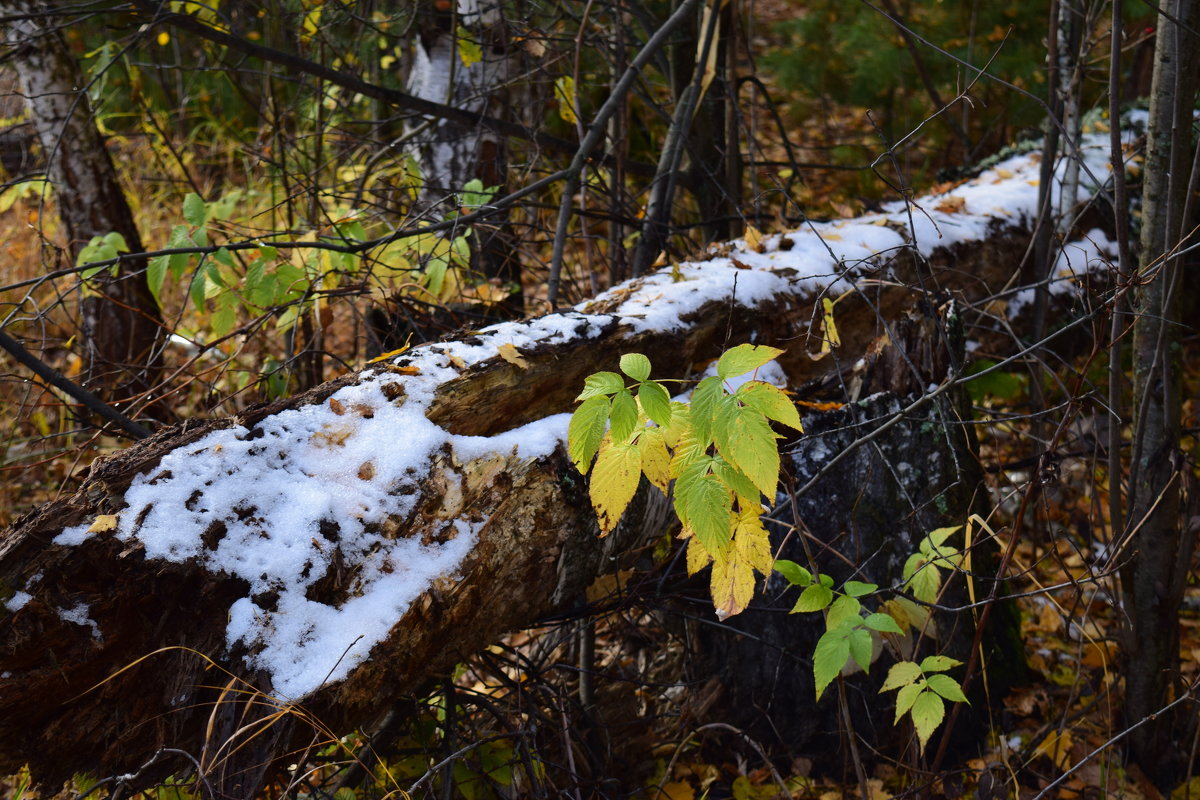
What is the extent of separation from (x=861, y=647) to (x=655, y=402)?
62cm

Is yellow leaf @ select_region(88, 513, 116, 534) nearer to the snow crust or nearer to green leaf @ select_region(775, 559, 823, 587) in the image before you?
the snow crust

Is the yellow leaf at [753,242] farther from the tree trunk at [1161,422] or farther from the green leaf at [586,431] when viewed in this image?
the green leaf at [586,431]

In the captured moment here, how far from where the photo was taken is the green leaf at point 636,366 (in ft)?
4.80

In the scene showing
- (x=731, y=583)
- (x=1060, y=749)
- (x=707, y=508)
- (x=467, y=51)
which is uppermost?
(x=467, y=51)

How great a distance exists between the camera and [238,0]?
354 cm

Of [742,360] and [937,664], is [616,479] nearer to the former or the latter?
[742,360]

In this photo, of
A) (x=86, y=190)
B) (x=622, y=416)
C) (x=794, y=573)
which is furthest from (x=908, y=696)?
(x=86, y=190)

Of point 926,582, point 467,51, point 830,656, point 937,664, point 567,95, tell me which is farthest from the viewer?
point 567,95

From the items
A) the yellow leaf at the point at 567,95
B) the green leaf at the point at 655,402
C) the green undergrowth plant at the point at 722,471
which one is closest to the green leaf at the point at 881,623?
the green undergrowth plant at the point at 722,471

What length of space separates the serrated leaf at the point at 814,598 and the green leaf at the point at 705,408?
48cm

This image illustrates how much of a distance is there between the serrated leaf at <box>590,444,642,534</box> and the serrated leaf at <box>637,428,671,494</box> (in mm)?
25

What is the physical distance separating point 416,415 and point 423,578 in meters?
0.38

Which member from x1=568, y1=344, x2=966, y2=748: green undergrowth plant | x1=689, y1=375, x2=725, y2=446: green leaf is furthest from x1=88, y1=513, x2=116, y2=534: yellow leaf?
x1=689, y1=375, x2=725, y2=446: green leaf

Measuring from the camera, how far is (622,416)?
142cm
